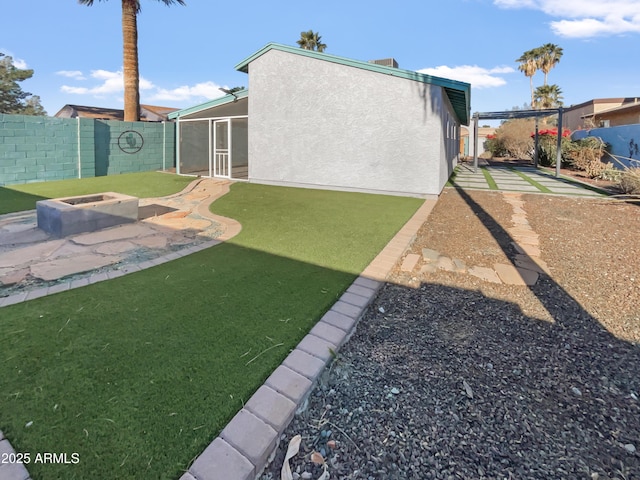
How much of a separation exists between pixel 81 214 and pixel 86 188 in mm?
6599

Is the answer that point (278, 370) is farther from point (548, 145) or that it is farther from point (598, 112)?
point (598, 112)

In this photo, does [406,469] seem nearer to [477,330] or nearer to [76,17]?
[477,330]

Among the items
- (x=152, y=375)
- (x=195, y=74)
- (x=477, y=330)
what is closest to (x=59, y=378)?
(x=152, y=375)

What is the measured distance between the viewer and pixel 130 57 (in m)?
16.0


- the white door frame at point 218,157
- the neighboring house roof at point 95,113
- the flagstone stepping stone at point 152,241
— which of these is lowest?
the flagstone stepping stone at point 152,241

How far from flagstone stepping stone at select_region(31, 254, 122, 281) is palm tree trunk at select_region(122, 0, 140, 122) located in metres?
14.1

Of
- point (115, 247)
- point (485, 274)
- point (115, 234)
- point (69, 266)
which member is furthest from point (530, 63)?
point (69, 266)

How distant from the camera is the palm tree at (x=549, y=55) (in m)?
42.1

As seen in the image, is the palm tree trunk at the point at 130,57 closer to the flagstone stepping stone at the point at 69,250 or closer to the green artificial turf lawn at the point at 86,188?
the green artificial turf lawn at the point at 86,188

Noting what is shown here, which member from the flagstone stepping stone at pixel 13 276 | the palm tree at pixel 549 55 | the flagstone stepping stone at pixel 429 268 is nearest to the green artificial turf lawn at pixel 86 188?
A: the flagstone stepping stone at pixel 13 276

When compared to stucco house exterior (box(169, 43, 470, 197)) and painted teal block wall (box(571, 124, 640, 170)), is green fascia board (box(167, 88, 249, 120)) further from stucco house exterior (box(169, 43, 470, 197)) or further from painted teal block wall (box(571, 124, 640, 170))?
painted teal block wall (box(571, 124, 640, 170))

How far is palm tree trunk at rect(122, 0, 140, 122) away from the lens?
1562 cm

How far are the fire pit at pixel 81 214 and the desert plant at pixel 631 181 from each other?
13.2 m

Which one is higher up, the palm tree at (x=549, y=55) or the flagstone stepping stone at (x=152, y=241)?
the palm tree at (x=549, y=55)
